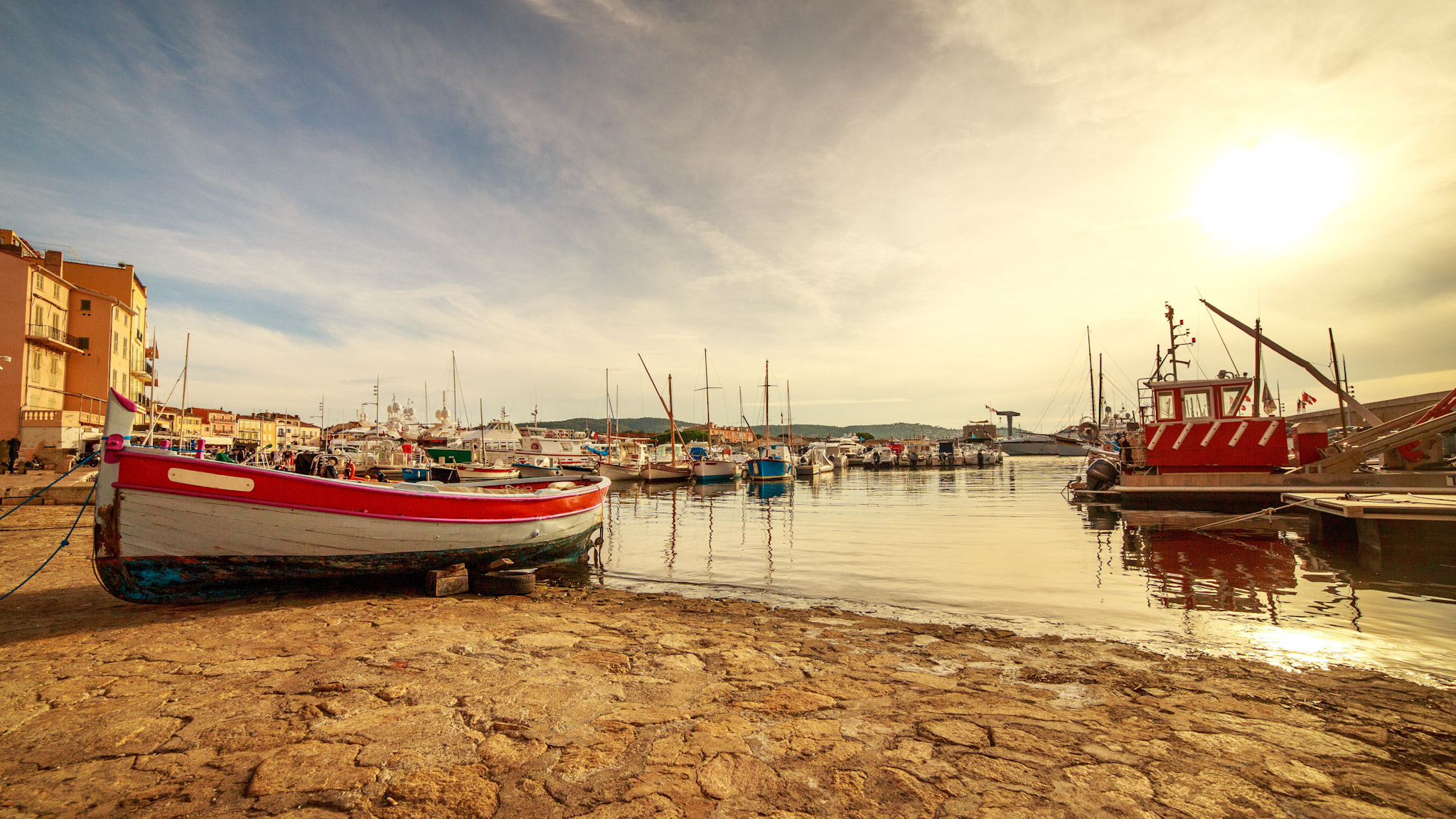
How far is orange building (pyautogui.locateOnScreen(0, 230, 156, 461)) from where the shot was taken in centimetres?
3319

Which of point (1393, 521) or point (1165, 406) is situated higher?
point (1165, 406)

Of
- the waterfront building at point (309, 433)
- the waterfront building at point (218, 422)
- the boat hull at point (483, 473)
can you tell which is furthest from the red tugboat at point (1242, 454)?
the waterfront building at point (309, 433)

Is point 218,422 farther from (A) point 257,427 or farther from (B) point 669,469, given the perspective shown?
(B) point 669,469

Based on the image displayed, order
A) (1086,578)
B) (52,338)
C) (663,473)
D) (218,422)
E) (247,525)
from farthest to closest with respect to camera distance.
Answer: (218,422) < (663,473) < (52,338) < (1086,578) < (247,525)

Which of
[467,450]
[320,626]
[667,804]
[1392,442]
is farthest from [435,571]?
[467,450]

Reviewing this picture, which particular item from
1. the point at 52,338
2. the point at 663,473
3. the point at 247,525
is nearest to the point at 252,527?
the point at 247,525

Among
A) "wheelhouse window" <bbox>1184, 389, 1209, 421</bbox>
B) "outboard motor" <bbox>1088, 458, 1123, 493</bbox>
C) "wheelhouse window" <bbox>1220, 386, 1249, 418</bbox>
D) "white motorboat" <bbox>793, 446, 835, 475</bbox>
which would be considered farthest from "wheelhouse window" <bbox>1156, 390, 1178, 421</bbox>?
"white motorboat" <bbox>793, 446, 835, 475</bbox>

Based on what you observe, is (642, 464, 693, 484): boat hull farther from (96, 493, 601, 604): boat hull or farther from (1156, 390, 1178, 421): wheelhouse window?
(96, 493, 601, 604): boat hull

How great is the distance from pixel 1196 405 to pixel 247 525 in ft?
80.6

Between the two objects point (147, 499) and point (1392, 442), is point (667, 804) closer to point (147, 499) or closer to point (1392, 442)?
point (147, 499)

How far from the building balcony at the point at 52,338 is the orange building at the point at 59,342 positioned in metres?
0.07

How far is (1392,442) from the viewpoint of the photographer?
15391 millimetres

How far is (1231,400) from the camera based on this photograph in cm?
1953

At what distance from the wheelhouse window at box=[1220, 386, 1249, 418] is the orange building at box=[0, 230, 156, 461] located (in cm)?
4572
